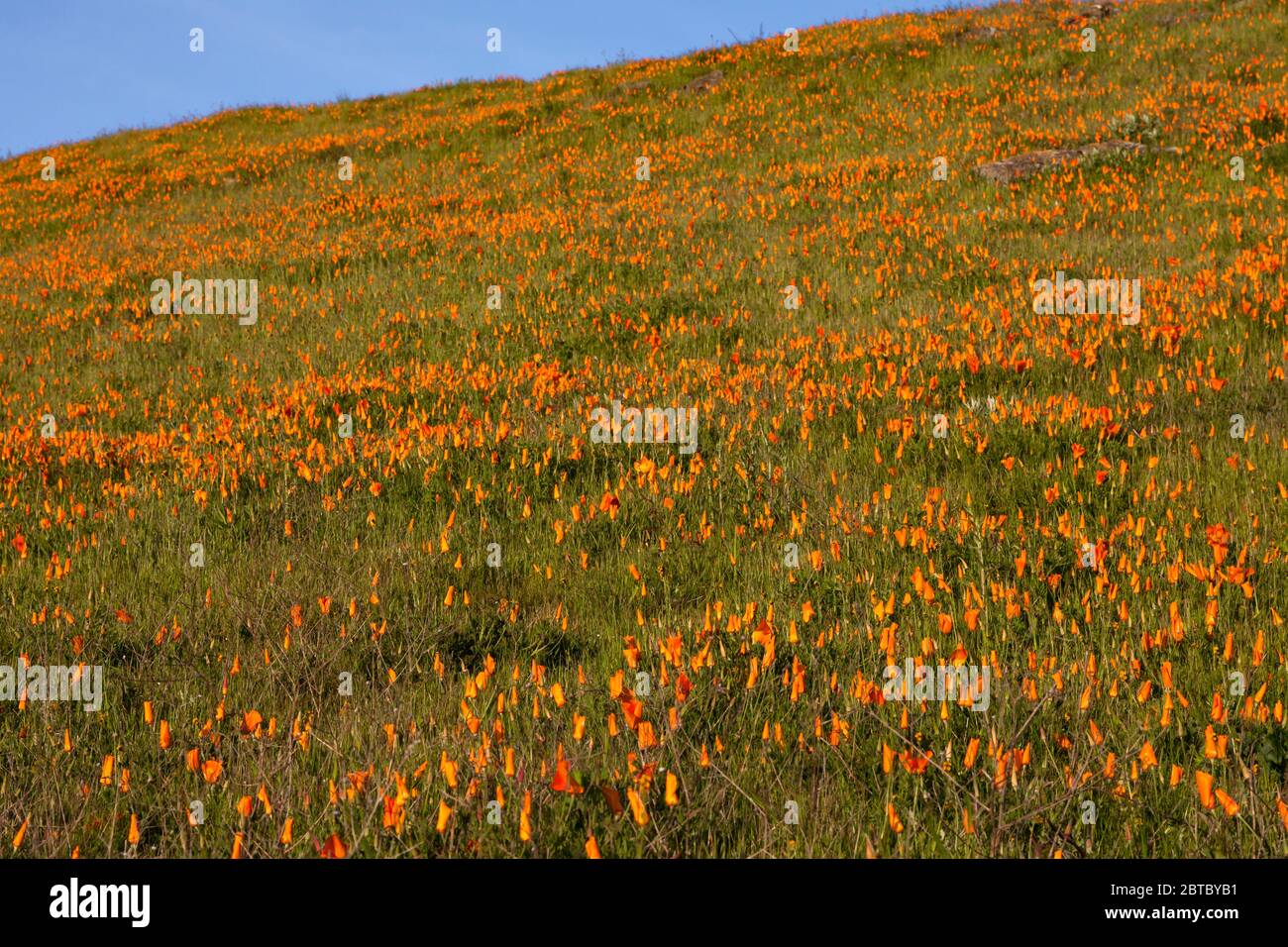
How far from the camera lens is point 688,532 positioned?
479 centimetres

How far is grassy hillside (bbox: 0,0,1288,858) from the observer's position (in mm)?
2586

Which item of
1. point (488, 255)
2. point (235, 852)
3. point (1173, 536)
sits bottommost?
point (235, 852)

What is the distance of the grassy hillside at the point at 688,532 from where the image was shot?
2586mm

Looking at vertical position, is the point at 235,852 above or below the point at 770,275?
below

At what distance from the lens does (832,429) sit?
20.1 ft

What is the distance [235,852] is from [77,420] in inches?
309

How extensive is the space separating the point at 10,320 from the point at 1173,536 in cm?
1485

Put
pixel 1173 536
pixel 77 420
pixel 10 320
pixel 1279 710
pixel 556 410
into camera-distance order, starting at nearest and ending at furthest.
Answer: pixel 1279 710, pixel 1173 536, pixel 556 410, pixel 77 420, pixel 10 320

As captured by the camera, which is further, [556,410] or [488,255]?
[488,255]
